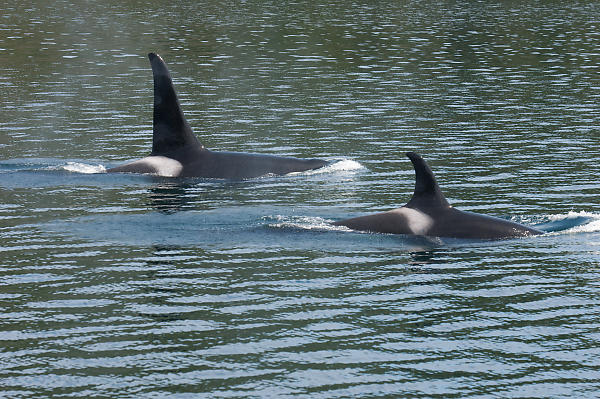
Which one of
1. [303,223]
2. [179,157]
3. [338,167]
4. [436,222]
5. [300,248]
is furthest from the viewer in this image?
[338,167]

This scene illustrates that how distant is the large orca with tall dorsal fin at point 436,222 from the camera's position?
68.1 ft

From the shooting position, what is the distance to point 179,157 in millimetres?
28219

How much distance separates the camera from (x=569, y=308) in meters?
16.8

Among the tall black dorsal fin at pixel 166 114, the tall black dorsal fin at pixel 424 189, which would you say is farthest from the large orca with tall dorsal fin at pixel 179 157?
the tall black dorsal fin at pixel 424 189

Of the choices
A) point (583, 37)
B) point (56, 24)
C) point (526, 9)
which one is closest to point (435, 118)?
point (583, 37)

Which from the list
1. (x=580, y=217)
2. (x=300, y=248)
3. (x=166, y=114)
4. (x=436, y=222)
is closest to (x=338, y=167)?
(x=166, y=114)

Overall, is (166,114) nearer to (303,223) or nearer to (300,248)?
(303,223)

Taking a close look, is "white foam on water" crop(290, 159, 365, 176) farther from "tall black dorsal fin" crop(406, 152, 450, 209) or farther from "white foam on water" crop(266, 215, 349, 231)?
"tall black dorsal fin" crop(406, 152, 450, 209)

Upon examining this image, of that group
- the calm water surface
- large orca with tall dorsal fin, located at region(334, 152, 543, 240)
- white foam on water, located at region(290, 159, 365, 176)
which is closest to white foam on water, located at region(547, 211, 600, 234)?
the calm water surface

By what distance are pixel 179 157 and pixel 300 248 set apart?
8622 mm

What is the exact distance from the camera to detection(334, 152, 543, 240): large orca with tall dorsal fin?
20.8m

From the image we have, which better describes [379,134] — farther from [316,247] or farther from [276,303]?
[276,303]

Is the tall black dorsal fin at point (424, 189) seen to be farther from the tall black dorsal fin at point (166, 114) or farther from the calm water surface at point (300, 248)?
the tall black dorsal fin at point (166, 114)

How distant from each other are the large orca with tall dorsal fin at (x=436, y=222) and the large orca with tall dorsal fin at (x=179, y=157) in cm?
743
